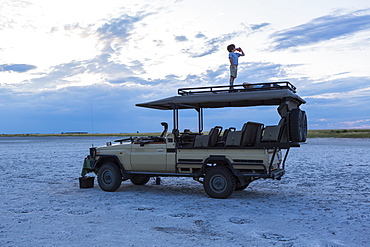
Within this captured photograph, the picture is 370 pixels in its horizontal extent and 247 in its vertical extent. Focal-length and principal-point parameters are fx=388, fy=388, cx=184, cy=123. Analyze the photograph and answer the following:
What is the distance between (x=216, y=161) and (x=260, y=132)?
128 cm

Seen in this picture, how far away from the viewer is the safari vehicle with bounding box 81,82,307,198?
894 cm

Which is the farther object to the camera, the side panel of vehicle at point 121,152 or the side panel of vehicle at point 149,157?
the side panel of vehicle at point 121,152

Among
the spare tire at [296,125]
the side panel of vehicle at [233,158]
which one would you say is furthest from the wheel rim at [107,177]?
the spare tire at [296,125]

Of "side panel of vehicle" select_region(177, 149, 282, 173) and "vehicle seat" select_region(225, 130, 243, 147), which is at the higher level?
"vehicle seat" select_region(225, 130, 243, 147)

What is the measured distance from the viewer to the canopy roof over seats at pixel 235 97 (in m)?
8.95

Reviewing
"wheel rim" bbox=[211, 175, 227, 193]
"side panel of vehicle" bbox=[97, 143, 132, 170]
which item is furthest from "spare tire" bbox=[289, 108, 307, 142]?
"side panel of vehicle" bbox=[97, 143, 132, 170]

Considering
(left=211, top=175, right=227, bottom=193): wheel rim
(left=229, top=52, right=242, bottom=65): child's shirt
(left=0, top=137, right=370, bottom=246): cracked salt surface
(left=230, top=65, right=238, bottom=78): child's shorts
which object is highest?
(left=229, top=52, right=242, bottom=65): child's shirt

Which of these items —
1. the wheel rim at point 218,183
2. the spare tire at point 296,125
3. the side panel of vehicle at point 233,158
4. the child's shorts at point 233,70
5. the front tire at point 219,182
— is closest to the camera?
the spare tire at point 296,125

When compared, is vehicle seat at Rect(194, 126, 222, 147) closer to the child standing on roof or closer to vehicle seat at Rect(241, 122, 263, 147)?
vehicle seat at Rect(241, 122, 263, 147)

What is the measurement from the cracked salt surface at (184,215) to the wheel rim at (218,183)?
0.30 meters

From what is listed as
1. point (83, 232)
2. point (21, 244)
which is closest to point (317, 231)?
point (83, 232)

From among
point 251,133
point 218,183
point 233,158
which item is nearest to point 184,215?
point 218,183

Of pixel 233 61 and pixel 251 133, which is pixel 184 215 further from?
pixel 233 61

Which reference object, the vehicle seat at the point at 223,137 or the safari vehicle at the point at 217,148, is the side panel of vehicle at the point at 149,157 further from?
the vehicle seat at the point at 223,137
